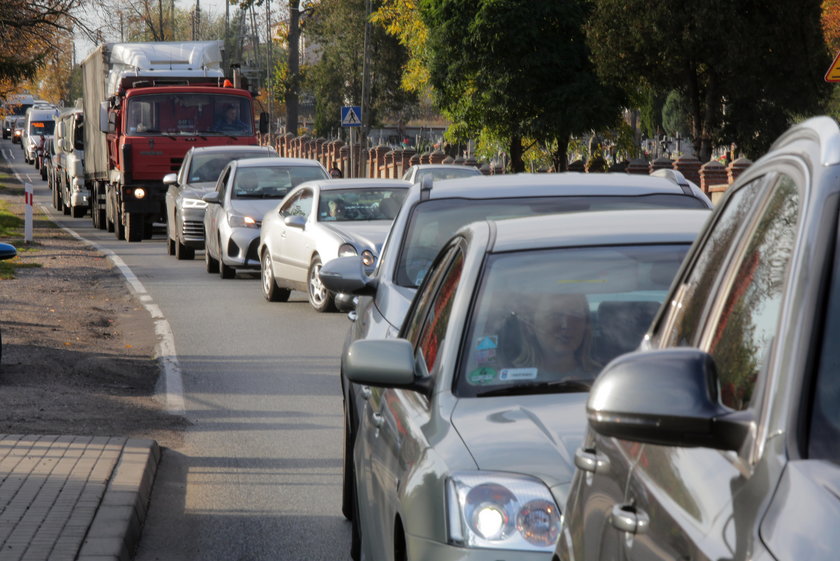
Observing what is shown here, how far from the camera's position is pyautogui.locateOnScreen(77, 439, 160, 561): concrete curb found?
6.32 metres

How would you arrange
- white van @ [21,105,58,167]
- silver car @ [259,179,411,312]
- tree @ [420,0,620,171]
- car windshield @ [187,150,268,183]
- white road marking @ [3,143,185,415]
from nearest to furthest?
white road marking @ [3,143,185,415], silver car @ [259,179,411,312], car windshield @ [187,150,268,183], tree @ [420,0,620,171], white van @ [21,105,58,167]

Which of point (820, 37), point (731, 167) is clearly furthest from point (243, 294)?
point (820, 37)

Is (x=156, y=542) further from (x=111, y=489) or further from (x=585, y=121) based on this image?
(x=585, y=121)

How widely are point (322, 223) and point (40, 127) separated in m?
76.9

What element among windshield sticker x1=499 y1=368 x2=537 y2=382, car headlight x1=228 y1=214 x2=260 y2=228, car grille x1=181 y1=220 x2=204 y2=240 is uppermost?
windshield sticker x1=499 y1=368 x2=537 y2=382

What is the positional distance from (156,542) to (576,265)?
2.81 meters

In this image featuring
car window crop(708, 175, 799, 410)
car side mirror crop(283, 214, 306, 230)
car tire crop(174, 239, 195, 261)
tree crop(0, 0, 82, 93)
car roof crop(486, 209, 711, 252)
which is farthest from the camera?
tree crop(0, 0, 82, 93)

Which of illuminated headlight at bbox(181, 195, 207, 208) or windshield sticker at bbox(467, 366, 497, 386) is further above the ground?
windshield sticker at bbox(467, 366, 497, 386)

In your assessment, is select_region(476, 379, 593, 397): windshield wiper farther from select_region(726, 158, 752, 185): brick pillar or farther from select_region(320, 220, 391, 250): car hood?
select_region(726, 158, 752, 185): brick pillar

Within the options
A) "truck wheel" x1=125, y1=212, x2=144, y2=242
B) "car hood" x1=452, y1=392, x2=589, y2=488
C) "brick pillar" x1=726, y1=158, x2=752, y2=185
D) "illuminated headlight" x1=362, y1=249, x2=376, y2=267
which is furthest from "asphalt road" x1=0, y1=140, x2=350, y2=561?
"truck wheel" x1=125, y1=212, x2=144, y2=242

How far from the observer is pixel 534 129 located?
42.2m

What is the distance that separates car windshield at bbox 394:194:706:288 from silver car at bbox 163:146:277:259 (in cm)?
1669

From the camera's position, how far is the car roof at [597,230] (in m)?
5.09

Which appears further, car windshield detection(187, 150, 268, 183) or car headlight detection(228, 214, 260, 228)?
car windshield detection(187, 150, 268, 183)
